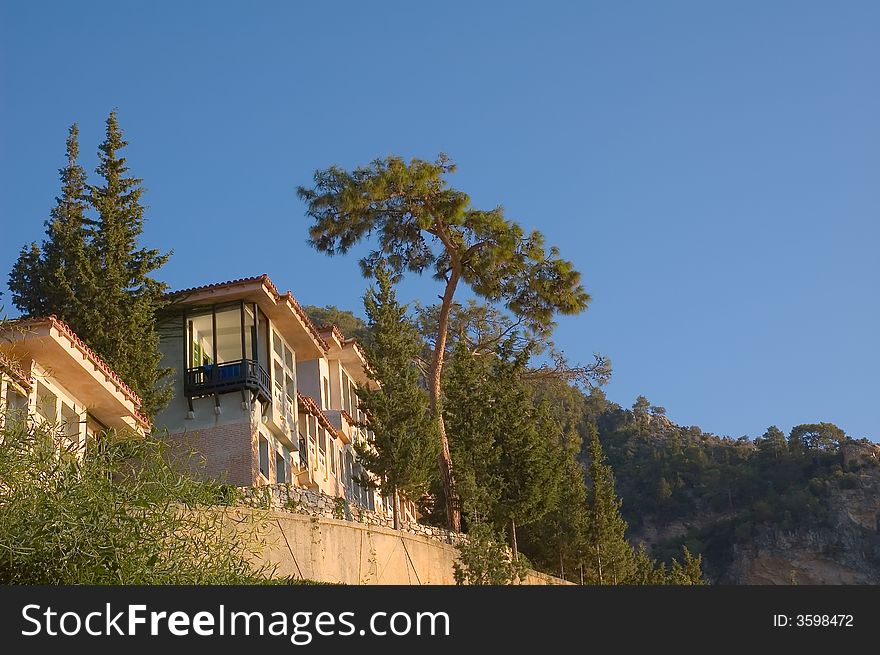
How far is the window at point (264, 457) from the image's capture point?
36844mm

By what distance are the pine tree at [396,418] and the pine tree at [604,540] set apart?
33.0ft

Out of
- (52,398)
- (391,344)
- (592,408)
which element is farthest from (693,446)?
(52,398)

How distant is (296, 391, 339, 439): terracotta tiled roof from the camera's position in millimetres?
40938

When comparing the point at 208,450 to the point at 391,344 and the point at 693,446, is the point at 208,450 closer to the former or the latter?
the point at 391,344

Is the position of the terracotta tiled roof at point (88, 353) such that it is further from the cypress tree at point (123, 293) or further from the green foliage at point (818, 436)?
the green foliage at point (818, 436)

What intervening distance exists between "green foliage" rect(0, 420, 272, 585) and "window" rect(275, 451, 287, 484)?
1912 centimetres

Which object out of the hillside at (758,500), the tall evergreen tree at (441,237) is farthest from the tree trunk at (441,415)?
the hillside at (758,500)

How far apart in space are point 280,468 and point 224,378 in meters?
3.62

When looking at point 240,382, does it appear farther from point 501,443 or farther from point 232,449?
point 501,443

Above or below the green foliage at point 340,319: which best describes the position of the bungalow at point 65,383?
below

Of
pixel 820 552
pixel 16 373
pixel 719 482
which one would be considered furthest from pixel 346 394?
pixel 719 482

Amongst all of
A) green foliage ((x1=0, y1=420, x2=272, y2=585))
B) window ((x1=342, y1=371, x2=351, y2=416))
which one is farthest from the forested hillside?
green foliage ((x1=0, y1=420, x2=272, y2=585))

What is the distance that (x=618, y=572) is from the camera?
45625mm

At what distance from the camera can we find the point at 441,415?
42344mm
